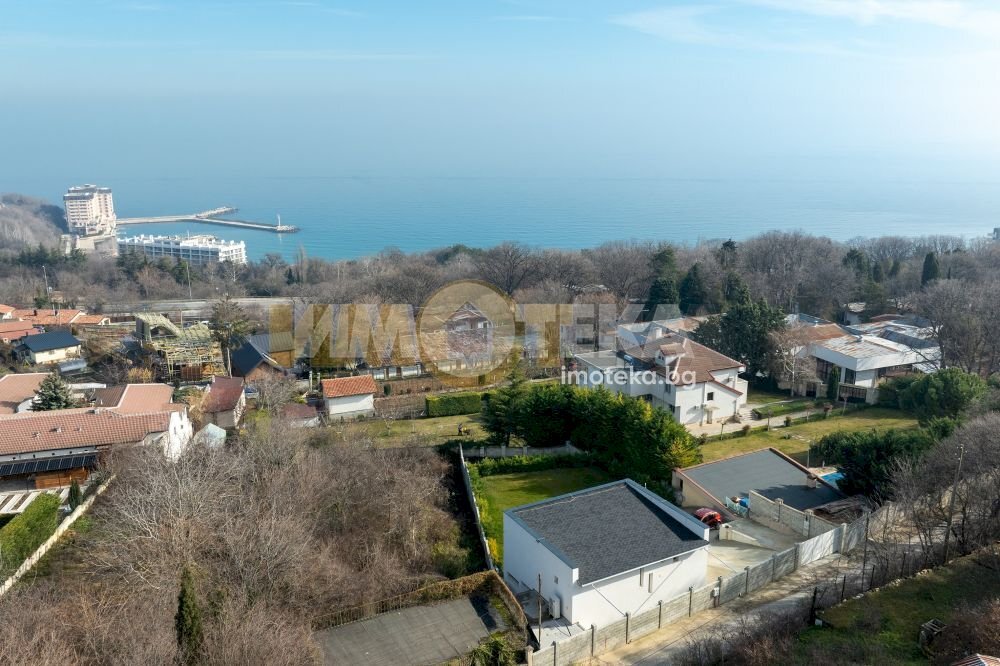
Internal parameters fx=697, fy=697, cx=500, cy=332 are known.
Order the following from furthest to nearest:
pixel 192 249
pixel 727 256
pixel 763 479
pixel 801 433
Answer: pixel 192 249 → pixel 727 256 → pixel 801 433 → pixel 763 479

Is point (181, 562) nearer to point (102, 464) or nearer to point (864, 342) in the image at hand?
point (102, 464)

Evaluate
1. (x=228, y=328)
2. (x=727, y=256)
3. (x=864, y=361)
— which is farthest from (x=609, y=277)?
(x=228, y=328)

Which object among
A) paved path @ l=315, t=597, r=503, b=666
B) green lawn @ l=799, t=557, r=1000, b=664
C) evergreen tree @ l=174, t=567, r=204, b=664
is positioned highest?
evergreen tree @ l=174, t=567, r=204, b=664

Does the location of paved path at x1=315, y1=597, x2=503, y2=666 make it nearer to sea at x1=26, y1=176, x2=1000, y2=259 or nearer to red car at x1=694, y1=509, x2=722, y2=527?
red car at x1=694, y1=509, x2=722, y2=527

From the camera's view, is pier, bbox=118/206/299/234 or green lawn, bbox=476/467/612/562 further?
pier, bbox=118/206/299/234

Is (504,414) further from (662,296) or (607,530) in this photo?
(662,296)

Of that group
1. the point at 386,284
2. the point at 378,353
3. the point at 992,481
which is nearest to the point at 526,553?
the point at 992,481

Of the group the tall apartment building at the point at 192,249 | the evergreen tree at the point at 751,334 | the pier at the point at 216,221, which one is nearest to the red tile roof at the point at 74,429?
the evergreen tree at the point at 751,334

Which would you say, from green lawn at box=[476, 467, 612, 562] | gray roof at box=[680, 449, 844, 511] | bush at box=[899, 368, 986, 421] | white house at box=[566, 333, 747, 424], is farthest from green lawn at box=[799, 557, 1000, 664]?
white house at box=[566, 333, 747, 424]
